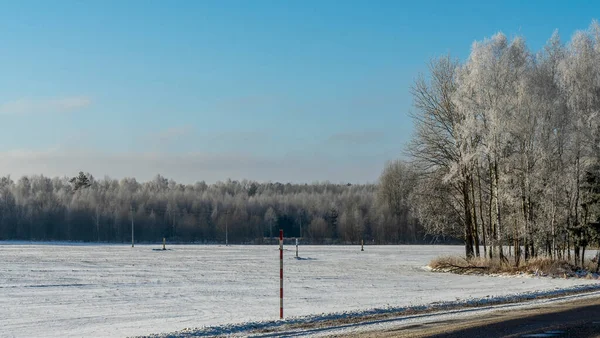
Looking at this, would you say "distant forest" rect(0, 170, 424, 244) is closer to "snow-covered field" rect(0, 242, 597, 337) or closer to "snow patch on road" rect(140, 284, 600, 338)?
"snow-covered field" rect(0, 242, 597, 337)

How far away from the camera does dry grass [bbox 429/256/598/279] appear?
34.4 meters

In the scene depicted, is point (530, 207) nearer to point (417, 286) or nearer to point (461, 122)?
point (461, 122)

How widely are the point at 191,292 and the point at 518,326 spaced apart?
14.5 m

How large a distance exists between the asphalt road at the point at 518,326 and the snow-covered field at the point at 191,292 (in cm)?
454

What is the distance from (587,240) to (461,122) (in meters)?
9.15

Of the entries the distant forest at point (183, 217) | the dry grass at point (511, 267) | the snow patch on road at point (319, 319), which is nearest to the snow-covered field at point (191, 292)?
the snow patch on road at point (319, 319)

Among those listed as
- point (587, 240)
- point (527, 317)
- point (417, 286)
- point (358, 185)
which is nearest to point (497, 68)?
point (587, 240)

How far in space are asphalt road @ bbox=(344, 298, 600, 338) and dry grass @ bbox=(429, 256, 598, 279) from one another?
16.9 meters

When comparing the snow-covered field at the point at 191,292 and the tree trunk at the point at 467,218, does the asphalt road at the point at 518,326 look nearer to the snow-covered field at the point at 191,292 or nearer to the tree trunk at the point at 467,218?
the snow-covered field at the point at 191,292

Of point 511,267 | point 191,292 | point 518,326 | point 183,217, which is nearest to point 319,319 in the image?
point 518,326

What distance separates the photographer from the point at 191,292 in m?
26.3

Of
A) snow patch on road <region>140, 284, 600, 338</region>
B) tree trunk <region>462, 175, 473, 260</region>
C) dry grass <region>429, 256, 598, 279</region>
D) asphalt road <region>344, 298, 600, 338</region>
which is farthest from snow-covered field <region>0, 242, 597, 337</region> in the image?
asphalt road <region>344, 298, 600, 338</region>

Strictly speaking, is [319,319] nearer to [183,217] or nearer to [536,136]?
[536,136]

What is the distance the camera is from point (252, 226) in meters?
141
